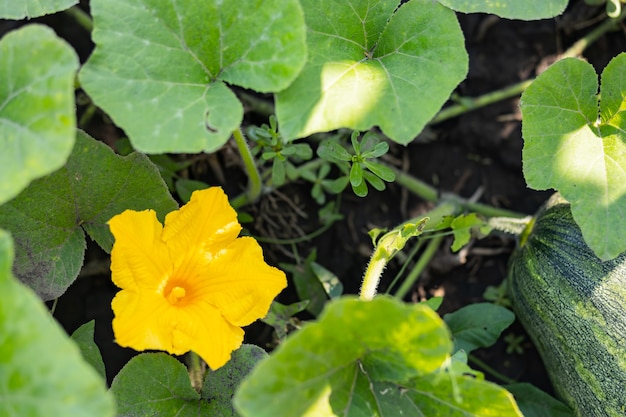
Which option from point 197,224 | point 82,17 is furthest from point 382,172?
point 82,17

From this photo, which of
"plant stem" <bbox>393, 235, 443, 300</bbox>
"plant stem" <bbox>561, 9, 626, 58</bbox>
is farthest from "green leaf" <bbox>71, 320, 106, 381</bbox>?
"plant stem" <bbox>561, 9, 626, 58</bbox>

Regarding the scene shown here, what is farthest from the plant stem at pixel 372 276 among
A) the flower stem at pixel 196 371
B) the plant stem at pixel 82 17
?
the plant stem at pixel 82 17

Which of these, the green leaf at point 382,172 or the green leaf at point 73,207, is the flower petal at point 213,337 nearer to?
the green leaf at point 73,207

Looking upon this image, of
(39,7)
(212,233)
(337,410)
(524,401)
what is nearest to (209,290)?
(212,233)

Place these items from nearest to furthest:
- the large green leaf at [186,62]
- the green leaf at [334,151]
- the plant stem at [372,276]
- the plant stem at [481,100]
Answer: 1. the large green leaf at [186,62]
2. the plant stem at [372,276]
3. the green leaf at [334,151]
4. the plant stem at [481,100]

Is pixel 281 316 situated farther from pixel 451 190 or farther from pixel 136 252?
pixel 451 190

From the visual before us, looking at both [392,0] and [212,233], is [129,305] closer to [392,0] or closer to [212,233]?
[212,233]
